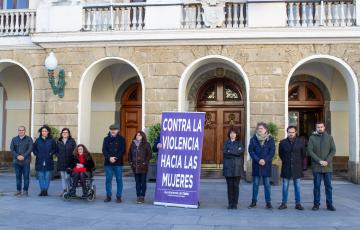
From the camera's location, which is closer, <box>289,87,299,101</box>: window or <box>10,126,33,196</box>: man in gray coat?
<box>10,126,33,196</box>: man in gray coat

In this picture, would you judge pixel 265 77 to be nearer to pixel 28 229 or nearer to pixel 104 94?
pixel 104 94

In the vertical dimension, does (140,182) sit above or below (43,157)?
below

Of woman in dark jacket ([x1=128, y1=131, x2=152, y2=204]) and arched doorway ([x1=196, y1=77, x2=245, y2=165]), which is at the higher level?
arched doorway ([x1=196, y1=77, x2=245, y2=165])

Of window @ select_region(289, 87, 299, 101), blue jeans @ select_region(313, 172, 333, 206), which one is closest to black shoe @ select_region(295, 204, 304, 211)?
blue jeans @ select_region(313, 172, 333, 206)

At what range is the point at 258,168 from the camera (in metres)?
8.91

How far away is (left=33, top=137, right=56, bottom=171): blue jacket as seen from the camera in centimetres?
1020

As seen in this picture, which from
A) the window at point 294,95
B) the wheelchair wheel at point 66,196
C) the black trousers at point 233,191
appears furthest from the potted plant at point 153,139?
the window at point 294,95

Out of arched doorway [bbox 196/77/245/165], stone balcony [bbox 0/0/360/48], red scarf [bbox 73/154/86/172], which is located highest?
stone balcony [bbox 0/0/360/48]

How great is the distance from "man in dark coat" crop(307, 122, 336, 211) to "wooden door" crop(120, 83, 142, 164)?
919 cm

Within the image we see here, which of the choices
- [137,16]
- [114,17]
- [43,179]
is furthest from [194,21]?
[43,179]

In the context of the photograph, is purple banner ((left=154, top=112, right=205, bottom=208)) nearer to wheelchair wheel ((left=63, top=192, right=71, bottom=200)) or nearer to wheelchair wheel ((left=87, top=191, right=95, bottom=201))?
wheelchair wheel ((left=87, top=191, right=95, bottom=201))

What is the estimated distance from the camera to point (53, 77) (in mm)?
13492

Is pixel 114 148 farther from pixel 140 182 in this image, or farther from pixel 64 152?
pixel 64 152

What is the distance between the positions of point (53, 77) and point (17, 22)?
8.44 ft
